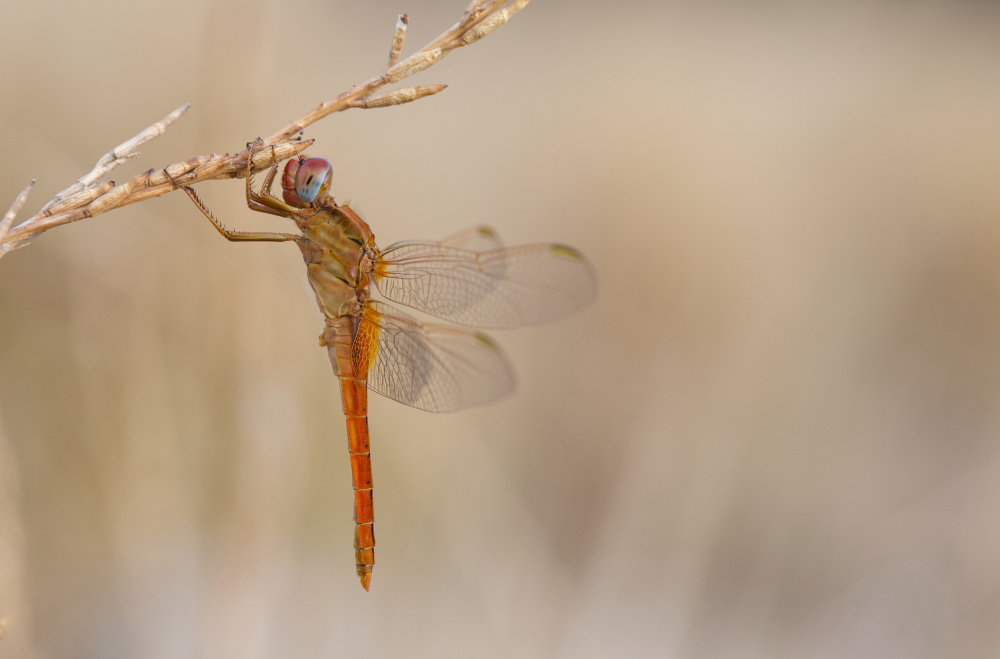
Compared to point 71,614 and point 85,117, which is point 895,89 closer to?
point 85,117

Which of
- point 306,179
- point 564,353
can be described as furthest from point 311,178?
point 564,353

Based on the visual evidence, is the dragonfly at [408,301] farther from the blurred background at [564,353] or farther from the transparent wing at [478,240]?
the blurred background at [564,353]

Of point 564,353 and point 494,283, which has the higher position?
point 494,283

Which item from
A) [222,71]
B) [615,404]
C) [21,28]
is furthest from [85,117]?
[615,404]

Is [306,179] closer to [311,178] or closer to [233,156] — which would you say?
[311,178]

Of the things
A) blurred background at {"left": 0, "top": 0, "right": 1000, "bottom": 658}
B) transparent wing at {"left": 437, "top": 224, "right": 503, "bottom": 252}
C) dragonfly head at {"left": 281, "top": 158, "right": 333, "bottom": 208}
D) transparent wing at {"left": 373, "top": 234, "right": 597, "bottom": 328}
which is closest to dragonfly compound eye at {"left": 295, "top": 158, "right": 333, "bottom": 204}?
dragonfly head at {"left": 281, "top": 158, "right": 333, "bottom": 208}

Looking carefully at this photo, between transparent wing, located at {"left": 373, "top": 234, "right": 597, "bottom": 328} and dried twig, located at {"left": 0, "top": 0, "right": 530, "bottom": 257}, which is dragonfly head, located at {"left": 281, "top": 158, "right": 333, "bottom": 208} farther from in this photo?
dried twig, located at {"left": 0, "top": 0, "right": 530, "bottom": 257}

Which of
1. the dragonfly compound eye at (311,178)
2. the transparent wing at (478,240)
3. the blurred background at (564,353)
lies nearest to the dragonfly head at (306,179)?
the dragonfly compound eye at (311,178)
